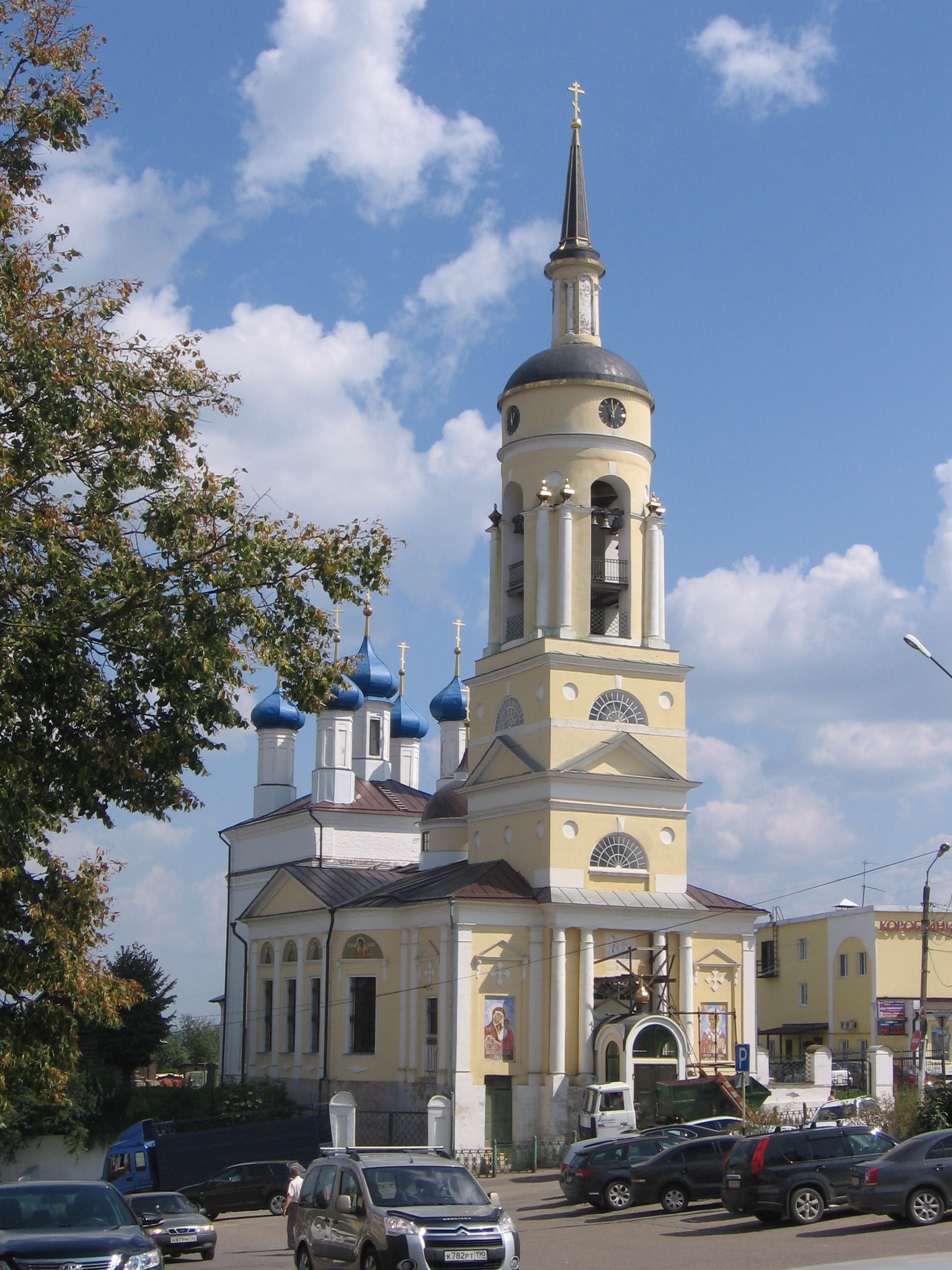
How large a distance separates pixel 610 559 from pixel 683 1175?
18.7 meters

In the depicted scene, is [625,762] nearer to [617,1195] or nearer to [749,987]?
[749,987]

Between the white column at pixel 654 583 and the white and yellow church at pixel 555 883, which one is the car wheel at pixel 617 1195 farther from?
the white column at pixel 654 583

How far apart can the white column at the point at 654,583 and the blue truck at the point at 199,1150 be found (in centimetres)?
1394

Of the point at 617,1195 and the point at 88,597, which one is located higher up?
the point at 88,597

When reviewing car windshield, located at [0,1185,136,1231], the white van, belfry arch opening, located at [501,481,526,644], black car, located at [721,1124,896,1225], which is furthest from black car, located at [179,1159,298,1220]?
car windshield, located at [0,1185,136,1231]

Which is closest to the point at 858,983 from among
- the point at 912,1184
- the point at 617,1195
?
the point at 617,1195

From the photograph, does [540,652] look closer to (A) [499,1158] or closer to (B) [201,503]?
(A) [499,1158]

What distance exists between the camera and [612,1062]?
35.2 metres

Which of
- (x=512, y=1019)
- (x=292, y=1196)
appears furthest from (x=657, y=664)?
(x=292, y=1196)

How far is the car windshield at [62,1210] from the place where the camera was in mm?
13320

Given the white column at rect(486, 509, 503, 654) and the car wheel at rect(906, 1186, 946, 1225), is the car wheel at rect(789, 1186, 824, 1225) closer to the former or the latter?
the car wheel at rect(906, 1186, 946, 1225)

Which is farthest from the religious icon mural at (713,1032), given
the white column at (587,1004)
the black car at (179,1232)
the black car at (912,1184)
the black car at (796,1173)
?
the black car at (912,1184)

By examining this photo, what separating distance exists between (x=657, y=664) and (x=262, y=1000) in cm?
1523

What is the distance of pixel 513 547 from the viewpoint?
133 feet
